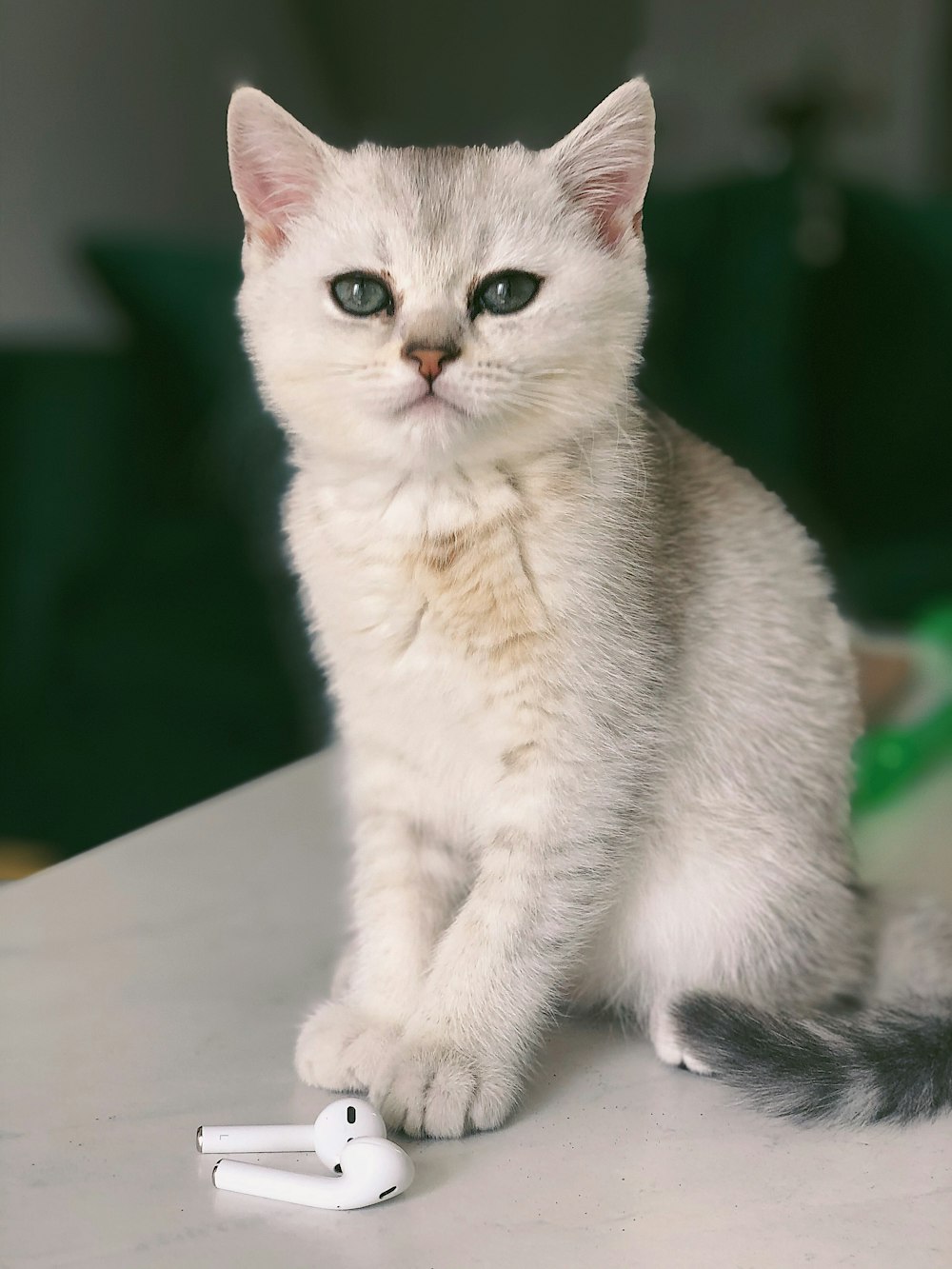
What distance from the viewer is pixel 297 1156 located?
2.65 feet

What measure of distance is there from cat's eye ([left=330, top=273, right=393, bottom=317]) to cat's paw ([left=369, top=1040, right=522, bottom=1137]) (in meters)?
0.47

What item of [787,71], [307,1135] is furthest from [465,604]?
[787,71]

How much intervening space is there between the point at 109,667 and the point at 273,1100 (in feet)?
4.06

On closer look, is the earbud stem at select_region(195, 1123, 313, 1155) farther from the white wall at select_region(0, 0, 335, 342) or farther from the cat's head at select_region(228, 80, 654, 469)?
the white wall at select_region(0, 0, 335, 342)

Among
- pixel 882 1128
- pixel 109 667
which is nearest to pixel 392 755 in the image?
pixel 882 1128

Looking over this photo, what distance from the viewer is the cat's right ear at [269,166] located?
0.89 meters

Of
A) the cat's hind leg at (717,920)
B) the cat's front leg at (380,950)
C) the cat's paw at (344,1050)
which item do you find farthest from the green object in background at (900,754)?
the cat's paw at (344,1050)

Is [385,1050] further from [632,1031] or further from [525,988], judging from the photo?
[632,1031]

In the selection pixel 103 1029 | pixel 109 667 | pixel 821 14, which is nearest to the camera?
pixel 103 1029

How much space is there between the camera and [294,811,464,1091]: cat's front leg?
0.88 m

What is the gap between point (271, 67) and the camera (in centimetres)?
206

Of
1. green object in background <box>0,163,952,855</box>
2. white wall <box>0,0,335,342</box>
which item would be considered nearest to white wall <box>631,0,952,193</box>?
green object in background <box>0,163,952,855</box>

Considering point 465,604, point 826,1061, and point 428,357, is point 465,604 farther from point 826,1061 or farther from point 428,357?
point 826,1061

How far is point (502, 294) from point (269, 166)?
0.19 metres
